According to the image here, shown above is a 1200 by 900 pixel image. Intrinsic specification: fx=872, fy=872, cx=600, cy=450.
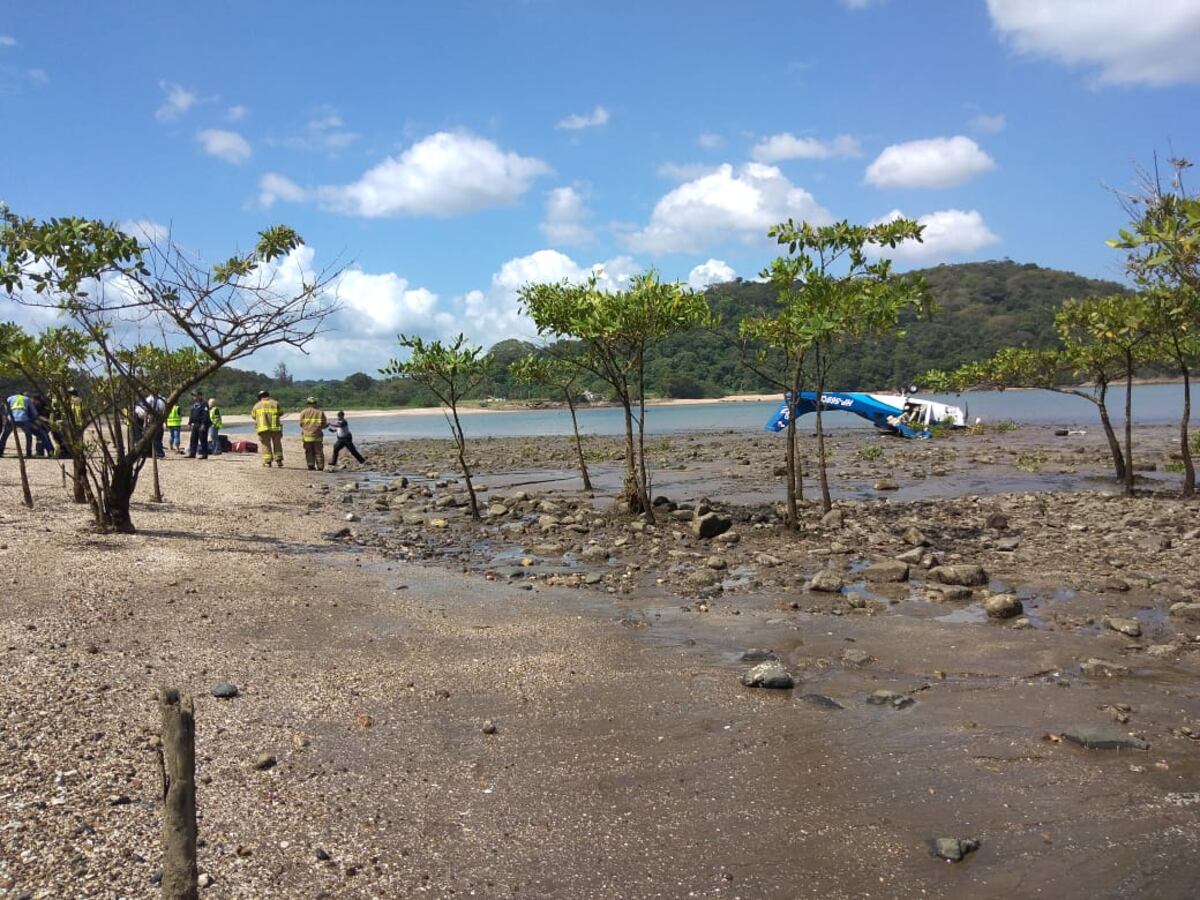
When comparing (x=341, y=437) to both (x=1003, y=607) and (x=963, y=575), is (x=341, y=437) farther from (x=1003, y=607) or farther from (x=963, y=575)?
(x=1003, y=607)

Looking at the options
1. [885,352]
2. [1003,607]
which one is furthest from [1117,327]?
[885,352]

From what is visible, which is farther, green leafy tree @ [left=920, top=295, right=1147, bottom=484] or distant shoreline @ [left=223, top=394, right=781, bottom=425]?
distant shoreline @ [left=223, top=394, right=781, bottom=425]

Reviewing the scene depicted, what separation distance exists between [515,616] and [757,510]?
335 inches

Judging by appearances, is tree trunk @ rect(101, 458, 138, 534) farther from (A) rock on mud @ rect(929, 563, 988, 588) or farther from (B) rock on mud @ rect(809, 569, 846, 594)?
(A) rock on mud @ rect(929, 563, 988, 588)

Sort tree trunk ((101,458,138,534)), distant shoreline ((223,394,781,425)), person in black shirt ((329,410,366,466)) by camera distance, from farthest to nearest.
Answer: distant shoreline ((223,394,781,425)), person in black shirt ((329,410,366,466)), tree trunk ((101,458,138,534))

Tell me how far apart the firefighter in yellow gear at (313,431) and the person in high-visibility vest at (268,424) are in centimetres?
76

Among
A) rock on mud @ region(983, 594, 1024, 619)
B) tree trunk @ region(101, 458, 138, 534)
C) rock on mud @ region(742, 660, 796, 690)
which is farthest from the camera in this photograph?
tree trunk @ region(101, 458, 138, 534)

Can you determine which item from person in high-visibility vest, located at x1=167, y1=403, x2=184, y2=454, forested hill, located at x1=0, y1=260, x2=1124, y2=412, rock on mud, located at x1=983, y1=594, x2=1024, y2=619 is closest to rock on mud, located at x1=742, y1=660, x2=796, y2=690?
rock on mud, located at x1=983, y1=594, x2=1024, y2=619

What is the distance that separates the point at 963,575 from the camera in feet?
34.5

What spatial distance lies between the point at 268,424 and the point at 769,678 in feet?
71.9

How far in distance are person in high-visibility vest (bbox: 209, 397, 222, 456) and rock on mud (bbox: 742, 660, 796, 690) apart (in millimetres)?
26126

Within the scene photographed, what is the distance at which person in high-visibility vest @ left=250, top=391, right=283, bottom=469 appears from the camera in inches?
1005

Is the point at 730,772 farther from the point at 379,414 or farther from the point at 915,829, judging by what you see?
the point at 379,414

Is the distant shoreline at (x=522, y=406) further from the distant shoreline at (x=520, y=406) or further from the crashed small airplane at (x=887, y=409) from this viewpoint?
the crashed small airplane at (x=887, y=409)
